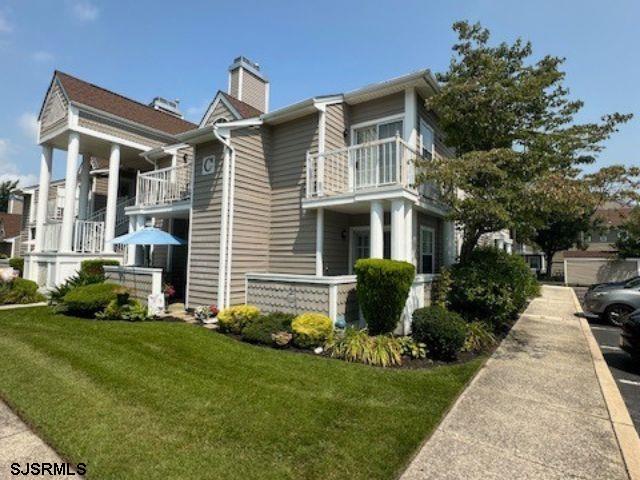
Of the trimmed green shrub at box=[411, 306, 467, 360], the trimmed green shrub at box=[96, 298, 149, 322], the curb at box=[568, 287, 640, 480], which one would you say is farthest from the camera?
the trimmed green shrub at box=[96, 298, 149, 322]

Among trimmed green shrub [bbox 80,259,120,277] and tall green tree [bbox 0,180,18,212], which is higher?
tall green tree [bbox 0,180,18,212]

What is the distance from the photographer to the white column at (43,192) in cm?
1466

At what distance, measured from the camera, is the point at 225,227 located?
9.47m

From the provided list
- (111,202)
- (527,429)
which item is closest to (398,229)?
(527,429)

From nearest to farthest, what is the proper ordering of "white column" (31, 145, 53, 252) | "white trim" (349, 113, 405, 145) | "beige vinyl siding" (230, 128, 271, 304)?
"beige vinyl siding" (230, 128, 271, 304), "white trim" (349, 113, 405, 145), "white column" (31, 145, 53, 252)

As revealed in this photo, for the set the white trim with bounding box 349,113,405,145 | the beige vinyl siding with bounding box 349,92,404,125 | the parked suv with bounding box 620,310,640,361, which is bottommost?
the parked suv with bounding box 620,310,640,361

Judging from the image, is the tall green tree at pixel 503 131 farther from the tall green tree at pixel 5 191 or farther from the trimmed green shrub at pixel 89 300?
the tall green tree at pixel 5 191

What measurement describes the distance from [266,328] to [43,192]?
14054mm

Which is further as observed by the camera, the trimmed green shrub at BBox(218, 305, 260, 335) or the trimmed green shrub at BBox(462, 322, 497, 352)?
the trimmed green shrub at BBox(218, 305, 260, 335)

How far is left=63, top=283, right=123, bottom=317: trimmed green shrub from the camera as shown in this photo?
350 inches

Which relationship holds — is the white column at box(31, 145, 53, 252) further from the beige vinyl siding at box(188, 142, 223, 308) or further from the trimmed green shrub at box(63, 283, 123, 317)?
the beige vinyl siding at box(188, 142, 223, 308)

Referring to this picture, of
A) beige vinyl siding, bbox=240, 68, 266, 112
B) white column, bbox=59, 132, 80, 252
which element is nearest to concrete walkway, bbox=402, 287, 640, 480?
beige vinyl siding, bbox=240, 68, 266, 112

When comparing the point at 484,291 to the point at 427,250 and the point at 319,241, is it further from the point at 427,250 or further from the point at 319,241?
the point at 319,241

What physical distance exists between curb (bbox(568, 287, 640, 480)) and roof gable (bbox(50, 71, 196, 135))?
1803 centimetres
